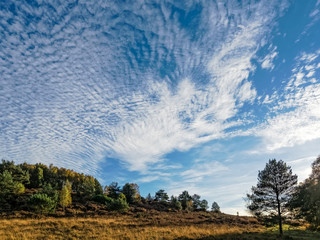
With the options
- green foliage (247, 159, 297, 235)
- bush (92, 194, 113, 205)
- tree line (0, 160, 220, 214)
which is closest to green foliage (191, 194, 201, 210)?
tree line (0, 160, 220, 214)

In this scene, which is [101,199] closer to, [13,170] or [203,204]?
[13,170]

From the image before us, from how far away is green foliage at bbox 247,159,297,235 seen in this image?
82.8ft

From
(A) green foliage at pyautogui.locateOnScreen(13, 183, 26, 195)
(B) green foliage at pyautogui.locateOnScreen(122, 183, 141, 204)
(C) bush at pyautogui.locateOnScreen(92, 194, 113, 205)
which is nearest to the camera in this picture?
(A) green foliage at pyautogui.locateOnScreen(13, 183, 26, 195)

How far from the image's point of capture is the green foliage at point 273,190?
993 inches

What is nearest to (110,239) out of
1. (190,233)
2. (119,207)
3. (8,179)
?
(190,233)

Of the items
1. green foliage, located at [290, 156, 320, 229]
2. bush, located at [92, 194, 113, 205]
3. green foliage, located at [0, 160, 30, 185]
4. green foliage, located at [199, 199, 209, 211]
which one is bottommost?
green foliage, located at [199, 199, 209, 211]

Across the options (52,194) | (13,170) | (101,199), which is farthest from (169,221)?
(13,170)

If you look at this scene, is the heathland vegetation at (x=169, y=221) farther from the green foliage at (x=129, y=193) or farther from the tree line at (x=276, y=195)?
the green foliage at (x=129, y=193)

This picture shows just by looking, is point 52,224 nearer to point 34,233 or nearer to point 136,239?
point 34,233

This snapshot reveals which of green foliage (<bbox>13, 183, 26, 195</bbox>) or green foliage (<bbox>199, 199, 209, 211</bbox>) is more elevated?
green foliage (<bbox>13, 183, 26, 195</bbox>)

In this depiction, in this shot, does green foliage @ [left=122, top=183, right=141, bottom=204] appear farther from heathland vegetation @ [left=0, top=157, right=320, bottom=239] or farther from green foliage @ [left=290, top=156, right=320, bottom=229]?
green foliage @ [left=290, top=156, right=320, bottom=229]

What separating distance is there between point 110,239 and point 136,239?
2314 mm

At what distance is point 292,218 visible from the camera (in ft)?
77.9

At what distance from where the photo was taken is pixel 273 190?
26297mm
